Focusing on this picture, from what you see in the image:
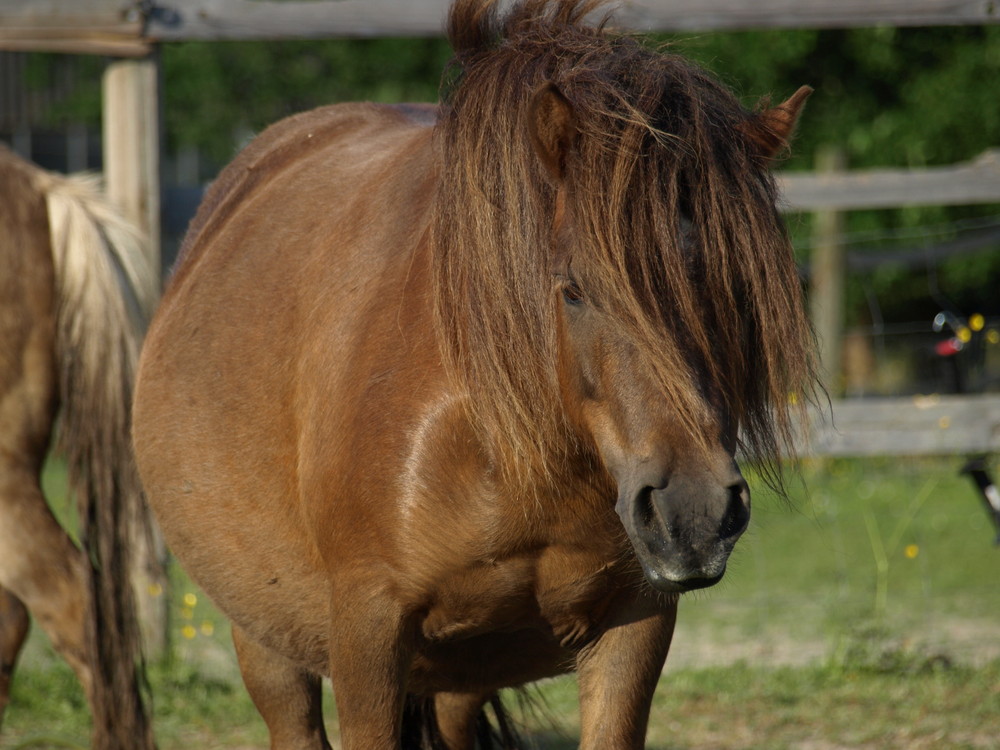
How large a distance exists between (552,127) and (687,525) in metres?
0.58

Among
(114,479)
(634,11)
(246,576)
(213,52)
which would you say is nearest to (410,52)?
(213,52)

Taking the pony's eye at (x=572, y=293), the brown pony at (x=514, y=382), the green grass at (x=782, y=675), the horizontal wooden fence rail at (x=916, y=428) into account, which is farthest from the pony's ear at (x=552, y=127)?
the horizontal wooden fence rail at (x=916, y=428)

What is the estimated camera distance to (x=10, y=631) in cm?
346

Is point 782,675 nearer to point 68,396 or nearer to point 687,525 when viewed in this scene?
point 68,396

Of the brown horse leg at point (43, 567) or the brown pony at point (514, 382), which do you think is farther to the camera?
the brown horse leg at point (43, 567)

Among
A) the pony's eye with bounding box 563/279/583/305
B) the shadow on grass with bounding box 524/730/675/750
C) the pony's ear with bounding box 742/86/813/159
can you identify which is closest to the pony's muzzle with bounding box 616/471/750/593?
the pony's eye with bounding box 563/279/583/305

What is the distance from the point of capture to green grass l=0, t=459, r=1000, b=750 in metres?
3.55

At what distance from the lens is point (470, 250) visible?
169 centimetres

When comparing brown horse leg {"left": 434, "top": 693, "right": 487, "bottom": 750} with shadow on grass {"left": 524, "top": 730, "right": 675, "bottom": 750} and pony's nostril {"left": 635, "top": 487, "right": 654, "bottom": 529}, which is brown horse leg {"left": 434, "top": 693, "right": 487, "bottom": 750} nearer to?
shadow on grass {"left": 524, "top": 730, "right": 675, "bottom": 750}

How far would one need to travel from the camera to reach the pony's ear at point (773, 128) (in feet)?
5.69

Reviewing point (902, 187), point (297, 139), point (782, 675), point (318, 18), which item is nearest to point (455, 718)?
point (297, 139)

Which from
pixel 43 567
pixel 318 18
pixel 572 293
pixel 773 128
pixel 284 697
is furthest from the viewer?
pixel 318 18

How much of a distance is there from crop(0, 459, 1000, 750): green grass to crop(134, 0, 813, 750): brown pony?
0.46m

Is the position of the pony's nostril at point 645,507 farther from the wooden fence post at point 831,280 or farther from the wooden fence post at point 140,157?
the wooden fence post at point 831,280
